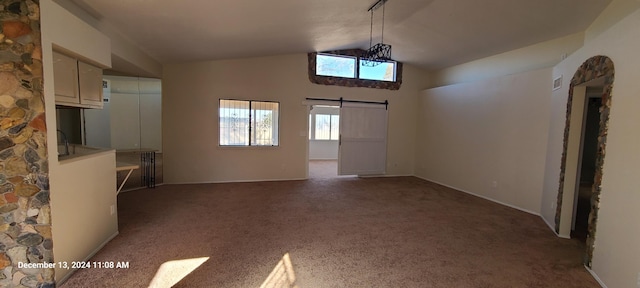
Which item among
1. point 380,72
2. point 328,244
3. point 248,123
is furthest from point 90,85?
point 380,72

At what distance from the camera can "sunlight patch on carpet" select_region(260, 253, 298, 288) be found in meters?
2.16

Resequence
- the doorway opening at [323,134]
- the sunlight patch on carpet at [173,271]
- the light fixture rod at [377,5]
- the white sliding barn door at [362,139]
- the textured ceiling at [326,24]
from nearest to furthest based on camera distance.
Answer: the sunlight patch on carpet at [173,271] → the textured ceiling at [326,24] → the light fixture rod at [377,5] → the white sliding barn door at [362,139] → the doorway opening at [323,134]

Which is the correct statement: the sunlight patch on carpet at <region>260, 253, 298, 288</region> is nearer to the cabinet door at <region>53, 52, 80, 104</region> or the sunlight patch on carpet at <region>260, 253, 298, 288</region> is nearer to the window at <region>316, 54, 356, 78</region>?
the cabinet door at <region>53, 52, 80, 104</region>

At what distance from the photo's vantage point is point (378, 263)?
8.27 ft

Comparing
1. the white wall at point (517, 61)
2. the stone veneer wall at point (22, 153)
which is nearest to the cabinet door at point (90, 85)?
the stone veneer wall at point (22, 153)

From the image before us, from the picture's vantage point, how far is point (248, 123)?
5.89 meters

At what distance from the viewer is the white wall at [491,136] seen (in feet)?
13.6

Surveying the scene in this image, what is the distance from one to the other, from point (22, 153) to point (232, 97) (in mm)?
3934

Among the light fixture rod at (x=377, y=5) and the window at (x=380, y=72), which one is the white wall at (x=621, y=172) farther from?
the window at (x=380, y=72)

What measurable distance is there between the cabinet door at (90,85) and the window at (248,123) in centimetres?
277

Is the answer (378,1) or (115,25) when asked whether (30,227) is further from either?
(378,1)

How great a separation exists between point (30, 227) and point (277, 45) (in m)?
4.15

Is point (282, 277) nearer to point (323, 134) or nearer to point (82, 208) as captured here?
Answer: point (82, 208)

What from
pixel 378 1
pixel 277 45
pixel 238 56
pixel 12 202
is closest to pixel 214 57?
pixel 238 56
